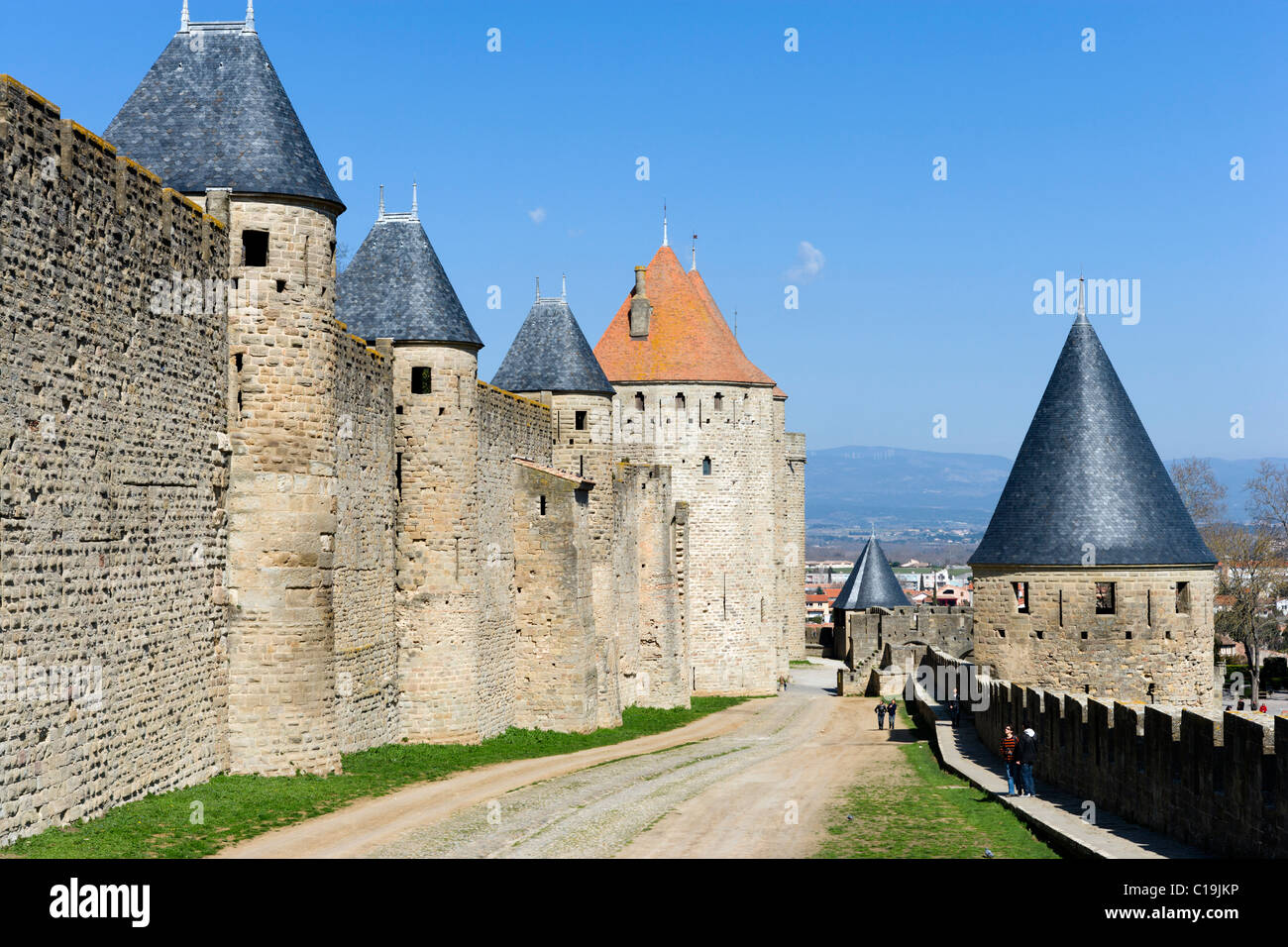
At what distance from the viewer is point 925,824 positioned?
18.1 m

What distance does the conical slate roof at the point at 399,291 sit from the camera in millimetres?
26156

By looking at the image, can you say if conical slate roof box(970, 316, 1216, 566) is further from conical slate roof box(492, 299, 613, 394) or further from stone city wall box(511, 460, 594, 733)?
conical slate roof box(492, 299, 613, 394)

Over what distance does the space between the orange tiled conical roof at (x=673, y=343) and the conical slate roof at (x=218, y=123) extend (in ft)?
84.2

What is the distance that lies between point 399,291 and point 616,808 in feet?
37.1

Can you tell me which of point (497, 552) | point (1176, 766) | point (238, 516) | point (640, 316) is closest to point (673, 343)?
point (640, 316)

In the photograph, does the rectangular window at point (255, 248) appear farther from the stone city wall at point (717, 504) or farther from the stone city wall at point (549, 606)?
the stone city wall at point (717, 504)

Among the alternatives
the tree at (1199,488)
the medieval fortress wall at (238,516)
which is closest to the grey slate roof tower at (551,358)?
the medieval fortress wall at (238,516)

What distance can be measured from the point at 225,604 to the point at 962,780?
1228cm

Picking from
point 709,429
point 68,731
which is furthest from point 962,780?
point 709,429

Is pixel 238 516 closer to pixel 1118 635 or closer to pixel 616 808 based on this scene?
pixel 616 808

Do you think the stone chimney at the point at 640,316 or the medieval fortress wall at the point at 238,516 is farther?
the stone chimney at the point at 640,316

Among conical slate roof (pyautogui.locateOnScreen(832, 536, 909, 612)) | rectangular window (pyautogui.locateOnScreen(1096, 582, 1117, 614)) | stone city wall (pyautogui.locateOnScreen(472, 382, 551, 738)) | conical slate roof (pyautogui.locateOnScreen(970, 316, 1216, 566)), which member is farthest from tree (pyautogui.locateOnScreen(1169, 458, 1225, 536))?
stone city wall (pyautogui.locateOnScreen(472, 382, 551, 738))

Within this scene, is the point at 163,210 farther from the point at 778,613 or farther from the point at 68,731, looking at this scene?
the point at 778,613

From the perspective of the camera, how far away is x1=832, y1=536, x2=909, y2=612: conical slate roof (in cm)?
6525
